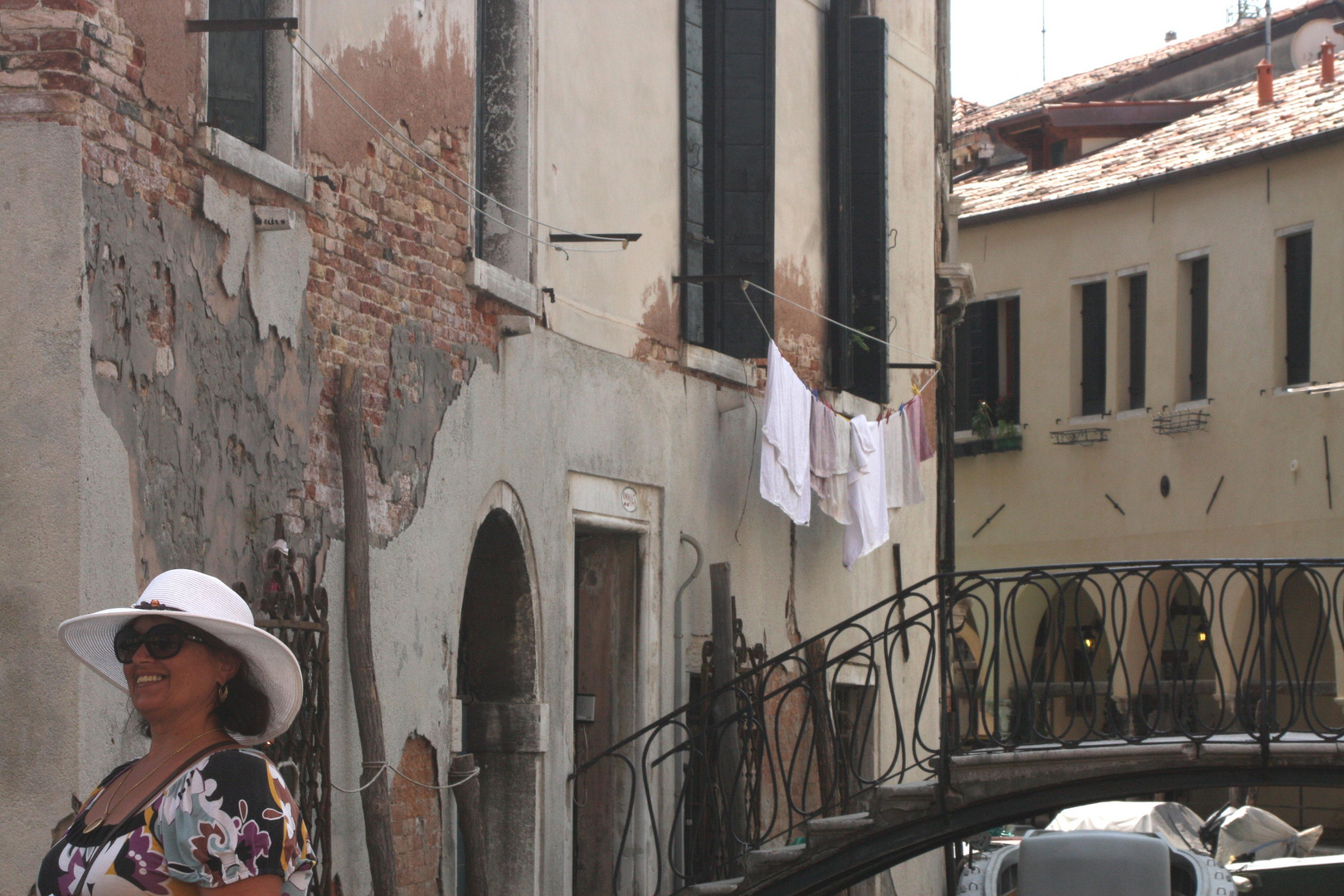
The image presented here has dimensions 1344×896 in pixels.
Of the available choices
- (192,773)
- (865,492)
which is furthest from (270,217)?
(865,492)

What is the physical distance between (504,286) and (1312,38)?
1785cm

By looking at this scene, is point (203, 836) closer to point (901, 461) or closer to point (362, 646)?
point (362, 646)

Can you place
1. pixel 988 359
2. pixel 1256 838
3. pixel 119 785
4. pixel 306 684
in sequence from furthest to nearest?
pixel 988 359 < pixel 1256 838 < pixel 306 684 < pixel 119 785

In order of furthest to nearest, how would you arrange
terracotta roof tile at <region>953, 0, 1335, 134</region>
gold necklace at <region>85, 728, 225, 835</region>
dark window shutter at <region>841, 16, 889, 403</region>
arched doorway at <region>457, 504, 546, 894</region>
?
terracotta roof tile at <region>953, 0, 1335, 134</region> < dark window shutter at <region>841, 16, 889, 403</region> < arched doorway at <region>457, 504, 546, 894</region> < gold necklace at <region>85, 728, 225, 835</region>

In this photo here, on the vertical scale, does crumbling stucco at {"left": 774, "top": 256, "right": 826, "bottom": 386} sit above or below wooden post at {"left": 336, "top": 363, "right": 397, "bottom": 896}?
above

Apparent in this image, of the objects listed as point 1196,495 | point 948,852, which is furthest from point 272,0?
point 1196,495

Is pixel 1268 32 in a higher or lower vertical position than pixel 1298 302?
higher

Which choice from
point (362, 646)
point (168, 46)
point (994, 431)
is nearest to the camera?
point (168, 46)

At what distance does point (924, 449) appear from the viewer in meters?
12.5

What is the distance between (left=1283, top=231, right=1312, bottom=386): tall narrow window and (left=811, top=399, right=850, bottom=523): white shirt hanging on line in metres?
9.67

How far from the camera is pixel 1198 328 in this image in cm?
2111

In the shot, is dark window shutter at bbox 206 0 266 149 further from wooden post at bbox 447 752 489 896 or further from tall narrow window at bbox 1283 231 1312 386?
tall narrow window at bbox 1283 231 1312 386

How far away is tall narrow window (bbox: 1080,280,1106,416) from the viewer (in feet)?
72.9

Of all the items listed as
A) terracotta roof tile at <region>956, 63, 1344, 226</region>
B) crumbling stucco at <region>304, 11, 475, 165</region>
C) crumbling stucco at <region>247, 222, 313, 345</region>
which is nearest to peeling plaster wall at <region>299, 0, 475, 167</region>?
crumbling stucco at <region>304, 11, 475, 165</region>
